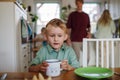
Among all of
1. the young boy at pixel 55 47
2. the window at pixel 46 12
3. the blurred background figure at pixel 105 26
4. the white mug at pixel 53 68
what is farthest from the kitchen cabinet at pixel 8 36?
the window at pixel 46 12

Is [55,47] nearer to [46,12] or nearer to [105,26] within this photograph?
[105,26]

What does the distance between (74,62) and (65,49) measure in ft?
0.35

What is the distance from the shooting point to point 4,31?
272cm

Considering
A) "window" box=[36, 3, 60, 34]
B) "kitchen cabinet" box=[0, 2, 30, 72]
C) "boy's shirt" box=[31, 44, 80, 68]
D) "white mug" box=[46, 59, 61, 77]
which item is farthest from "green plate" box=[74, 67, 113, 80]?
"window" box=[36, 3, 60, 34]

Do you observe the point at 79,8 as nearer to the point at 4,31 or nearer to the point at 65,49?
the point at 4,31

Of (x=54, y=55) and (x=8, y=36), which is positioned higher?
(x=8, y=36)

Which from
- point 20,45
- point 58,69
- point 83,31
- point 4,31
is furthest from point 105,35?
point 58,69

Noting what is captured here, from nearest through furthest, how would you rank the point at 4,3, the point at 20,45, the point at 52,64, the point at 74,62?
the point at 52,64, the point at 74,62, the point at 4,3, the point at 20,45

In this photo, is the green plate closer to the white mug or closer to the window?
the white mug

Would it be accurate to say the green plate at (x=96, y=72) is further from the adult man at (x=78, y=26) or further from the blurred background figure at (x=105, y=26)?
the blurred background figure at (x=105, y=26)

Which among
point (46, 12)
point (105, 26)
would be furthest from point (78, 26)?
point (46, 12)

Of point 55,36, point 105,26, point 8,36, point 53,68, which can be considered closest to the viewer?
point 53,68

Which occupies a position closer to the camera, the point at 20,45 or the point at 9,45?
the point at 9,45

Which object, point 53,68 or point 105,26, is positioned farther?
point 105,26
